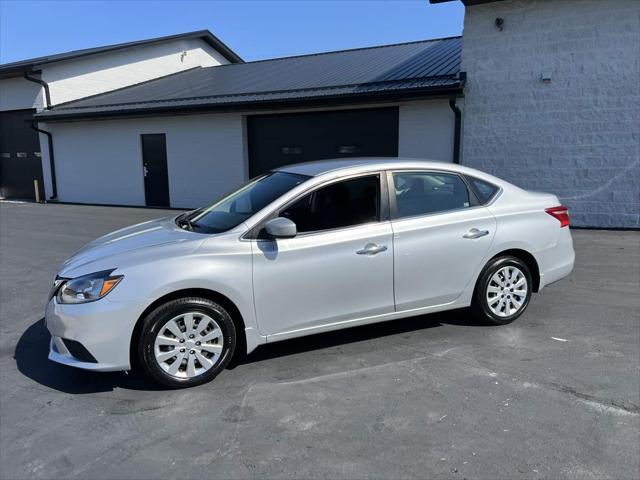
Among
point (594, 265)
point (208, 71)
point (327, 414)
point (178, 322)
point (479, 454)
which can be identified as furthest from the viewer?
point (208, 71)

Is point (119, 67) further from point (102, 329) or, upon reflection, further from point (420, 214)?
point (102, 329)

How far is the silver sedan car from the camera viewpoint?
3.60 m

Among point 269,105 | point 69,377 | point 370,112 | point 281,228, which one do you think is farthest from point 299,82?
point 69,377

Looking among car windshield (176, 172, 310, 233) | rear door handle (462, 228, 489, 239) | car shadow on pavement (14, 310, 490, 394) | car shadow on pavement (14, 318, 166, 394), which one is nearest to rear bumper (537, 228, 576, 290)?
rear door handle (462, 228, 489, 239)

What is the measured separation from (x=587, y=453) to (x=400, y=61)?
1394 cm

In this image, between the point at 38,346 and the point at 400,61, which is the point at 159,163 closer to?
the point at 400,61

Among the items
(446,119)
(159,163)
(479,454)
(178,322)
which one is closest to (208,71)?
(159,163)

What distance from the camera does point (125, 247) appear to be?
3893 millimetres

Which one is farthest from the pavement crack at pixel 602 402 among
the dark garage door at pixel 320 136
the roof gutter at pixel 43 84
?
the roof gutter at pixel 43 84

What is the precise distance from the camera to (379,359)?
421 centimetres

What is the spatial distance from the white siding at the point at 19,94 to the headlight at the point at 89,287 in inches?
691

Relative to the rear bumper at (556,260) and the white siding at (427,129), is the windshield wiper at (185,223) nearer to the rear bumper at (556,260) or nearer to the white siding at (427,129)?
the rear bumper at (556,260)

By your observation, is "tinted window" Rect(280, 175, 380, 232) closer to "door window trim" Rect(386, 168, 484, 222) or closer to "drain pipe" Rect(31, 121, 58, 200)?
"door window trim" Rect(386, 168, 484, 222)

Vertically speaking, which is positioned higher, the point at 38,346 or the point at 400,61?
the point at 400,61
